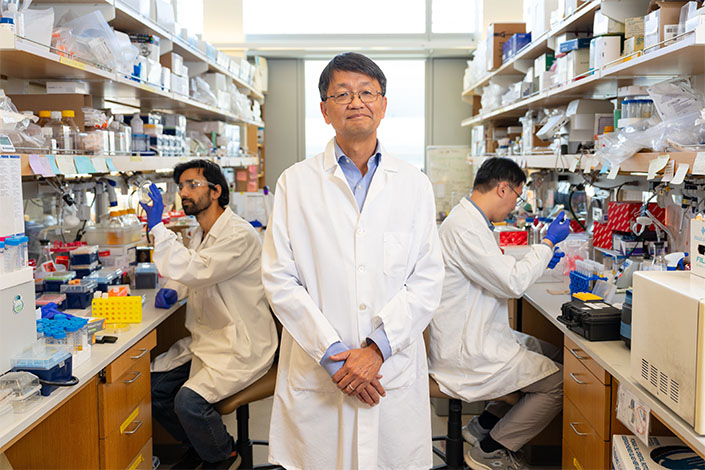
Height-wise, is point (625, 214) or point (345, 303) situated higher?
point (625, 214)

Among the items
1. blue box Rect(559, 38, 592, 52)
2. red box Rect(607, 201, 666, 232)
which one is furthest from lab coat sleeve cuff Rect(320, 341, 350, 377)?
blue box Rect(559, 38, 592, 52)

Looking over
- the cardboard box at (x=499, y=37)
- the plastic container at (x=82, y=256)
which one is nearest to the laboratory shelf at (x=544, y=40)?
the cardboard box at (x=499, y=37)

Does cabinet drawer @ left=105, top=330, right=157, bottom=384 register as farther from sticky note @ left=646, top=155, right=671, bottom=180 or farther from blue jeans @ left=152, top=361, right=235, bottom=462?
sticky note @ left=646, top=155, right=671, bottom=180

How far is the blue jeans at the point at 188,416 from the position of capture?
9.05ft

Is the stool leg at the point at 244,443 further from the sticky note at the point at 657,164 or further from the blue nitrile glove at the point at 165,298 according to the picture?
the sticky note at the point at 657,164

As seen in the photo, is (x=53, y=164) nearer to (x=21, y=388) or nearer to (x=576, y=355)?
(x=21, y=388)

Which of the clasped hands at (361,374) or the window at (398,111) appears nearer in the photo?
the clasped hands at (361,374)

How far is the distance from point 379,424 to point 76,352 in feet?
3.28

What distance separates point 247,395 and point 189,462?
0.64 metres

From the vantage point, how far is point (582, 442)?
8.07 feet

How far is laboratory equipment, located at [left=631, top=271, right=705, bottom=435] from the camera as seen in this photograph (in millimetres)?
1547

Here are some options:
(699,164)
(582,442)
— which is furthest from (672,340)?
(582,442)

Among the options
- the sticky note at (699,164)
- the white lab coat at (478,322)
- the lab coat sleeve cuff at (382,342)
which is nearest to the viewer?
the lab coat sleeve cuff at (382,342)

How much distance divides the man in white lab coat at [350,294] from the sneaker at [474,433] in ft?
3.90
